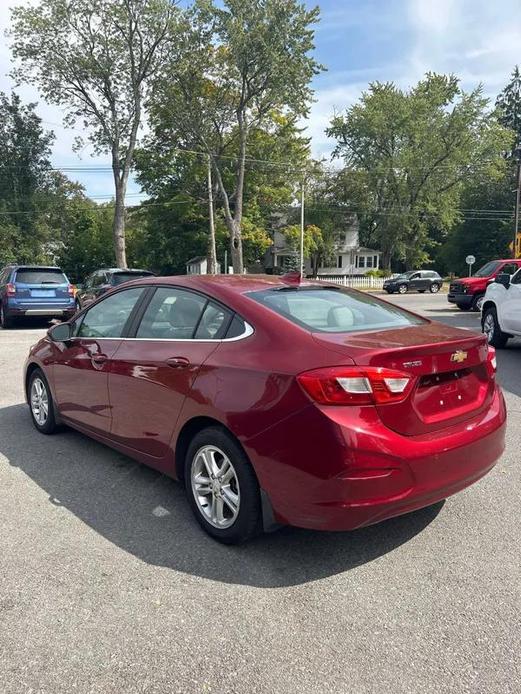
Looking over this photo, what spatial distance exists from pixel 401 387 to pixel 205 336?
1.28 m

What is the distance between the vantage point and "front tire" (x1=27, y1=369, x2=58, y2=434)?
17.5 ft

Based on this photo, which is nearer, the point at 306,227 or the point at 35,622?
→ the point at 35,622

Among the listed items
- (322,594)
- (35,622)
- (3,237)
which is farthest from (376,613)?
(3,237)

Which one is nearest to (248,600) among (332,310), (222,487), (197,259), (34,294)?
(222,487)

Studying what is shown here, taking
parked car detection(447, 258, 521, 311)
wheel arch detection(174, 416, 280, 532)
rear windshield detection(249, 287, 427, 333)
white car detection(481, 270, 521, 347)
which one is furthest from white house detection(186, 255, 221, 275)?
wheel arch detection(174, 416, 280, 532)

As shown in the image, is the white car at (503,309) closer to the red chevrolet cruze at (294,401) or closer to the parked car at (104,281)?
the red chevrolet cruze at (294,401)

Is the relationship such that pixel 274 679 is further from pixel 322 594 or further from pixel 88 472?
pixel 88 472

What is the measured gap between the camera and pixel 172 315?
391 centimetres

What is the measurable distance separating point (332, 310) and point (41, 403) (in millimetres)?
3253

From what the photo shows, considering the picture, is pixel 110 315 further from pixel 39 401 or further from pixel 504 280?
pixel 504 280

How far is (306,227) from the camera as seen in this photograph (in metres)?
54.9

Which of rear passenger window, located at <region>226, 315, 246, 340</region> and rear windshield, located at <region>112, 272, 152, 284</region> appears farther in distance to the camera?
rear windshield, located at <region>112, 272, 152, 284</region>

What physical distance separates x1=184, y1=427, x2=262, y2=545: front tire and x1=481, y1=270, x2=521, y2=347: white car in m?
7.78

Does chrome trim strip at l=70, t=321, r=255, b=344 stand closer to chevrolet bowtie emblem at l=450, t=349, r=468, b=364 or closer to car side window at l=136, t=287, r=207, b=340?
car side window at l=136, t=287, r=207, b=340
